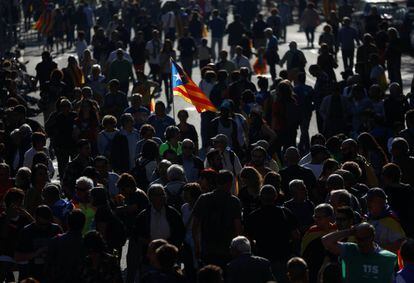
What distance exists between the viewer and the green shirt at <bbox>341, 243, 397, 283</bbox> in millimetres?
11688

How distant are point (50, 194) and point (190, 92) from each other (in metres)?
7.52

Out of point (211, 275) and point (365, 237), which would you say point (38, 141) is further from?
point (211, 275)

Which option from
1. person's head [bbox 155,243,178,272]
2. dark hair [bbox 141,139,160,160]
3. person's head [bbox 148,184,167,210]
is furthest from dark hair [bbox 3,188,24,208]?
dark hair [bbox 141,139,160,160]

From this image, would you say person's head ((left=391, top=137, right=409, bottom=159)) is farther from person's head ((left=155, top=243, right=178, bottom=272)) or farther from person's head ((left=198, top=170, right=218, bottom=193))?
person's head ((left=155, top=243, right=178, bottom=272))

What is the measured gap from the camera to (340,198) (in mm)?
13148

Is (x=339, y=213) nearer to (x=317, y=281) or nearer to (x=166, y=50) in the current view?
(x=317, y=281)

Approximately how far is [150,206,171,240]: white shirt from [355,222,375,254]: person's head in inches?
95.9

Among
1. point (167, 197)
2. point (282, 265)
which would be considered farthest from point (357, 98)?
point (282, 265)

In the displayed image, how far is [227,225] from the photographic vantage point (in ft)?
43.8

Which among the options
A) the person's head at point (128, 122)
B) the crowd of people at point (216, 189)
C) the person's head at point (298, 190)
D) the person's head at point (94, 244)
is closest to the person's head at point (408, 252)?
the crowd of people at point (216, 189)

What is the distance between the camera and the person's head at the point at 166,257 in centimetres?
1123

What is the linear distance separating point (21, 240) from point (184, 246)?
1.77 metres

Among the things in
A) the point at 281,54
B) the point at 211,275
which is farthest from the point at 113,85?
the point at 281,54

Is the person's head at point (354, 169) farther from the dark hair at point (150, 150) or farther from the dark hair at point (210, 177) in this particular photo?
the dark hair at point (150, 150)
